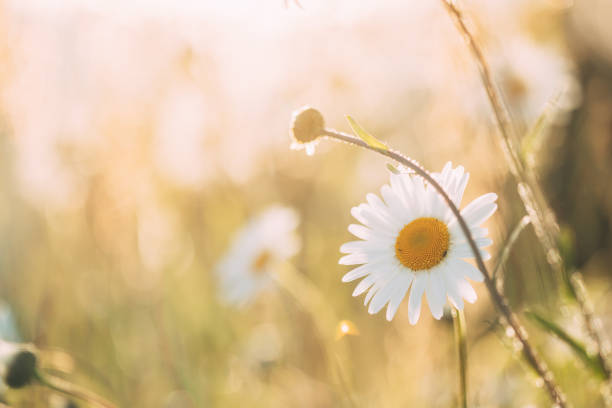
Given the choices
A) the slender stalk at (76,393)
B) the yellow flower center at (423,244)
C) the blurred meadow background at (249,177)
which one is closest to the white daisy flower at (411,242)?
the yellow flower center at (423,244)

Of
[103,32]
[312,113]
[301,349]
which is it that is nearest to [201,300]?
[301,349]

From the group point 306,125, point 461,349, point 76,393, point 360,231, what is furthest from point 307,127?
point 76,393

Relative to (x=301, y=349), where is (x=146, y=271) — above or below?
above

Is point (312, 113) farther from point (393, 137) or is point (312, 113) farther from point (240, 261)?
point (393, 137)

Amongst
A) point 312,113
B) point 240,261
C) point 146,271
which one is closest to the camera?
point 312,113

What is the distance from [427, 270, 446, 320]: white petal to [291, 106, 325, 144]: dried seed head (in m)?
0.18

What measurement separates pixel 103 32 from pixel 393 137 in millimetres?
1068

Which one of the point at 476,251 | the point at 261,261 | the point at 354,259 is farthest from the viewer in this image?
the point at 261,261

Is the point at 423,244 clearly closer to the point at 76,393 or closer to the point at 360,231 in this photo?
the point at 360,231

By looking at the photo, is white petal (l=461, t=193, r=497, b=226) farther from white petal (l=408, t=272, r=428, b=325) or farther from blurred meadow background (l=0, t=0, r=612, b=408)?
blurred meadow background (l=0, t=0, r=612, b=408)

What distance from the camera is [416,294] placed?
1.79 feet

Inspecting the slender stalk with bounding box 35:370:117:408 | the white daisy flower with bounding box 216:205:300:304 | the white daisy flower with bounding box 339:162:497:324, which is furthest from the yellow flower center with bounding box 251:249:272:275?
the white daisy flower with bounding box 339:162:497:324

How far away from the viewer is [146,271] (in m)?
1.47

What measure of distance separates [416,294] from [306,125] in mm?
193
